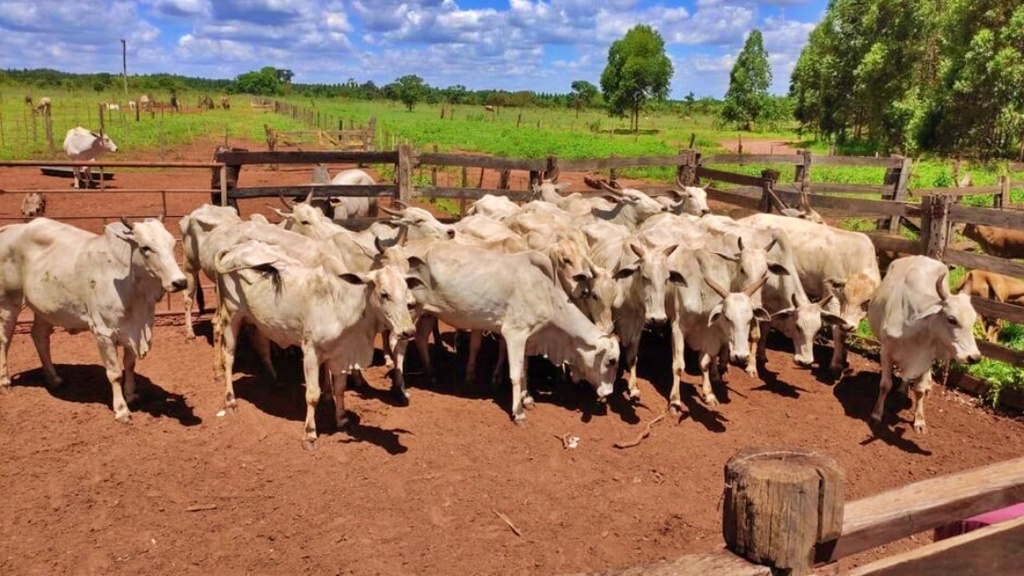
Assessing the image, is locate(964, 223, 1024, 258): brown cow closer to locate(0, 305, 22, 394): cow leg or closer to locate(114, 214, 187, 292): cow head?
locate(114, 214, 187, 292): cow head

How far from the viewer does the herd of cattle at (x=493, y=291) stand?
23.3 ft

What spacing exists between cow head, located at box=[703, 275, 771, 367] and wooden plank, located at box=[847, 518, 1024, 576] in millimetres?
4887

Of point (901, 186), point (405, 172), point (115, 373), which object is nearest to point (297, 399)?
point (115, 373)

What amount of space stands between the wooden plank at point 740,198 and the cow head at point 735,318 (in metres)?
5.85

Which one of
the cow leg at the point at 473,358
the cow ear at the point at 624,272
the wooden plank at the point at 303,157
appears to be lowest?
the cow leg at the point at 473,358

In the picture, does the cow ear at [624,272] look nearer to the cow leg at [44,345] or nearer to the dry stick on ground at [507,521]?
the dry stick on ground at [507,521]

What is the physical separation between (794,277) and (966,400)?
239 cm

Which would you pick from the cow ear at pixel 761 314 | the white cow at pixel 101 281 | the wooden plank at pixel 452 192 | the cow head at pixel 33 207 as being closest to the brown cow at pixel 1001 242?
the cow ear at pixel 761 314

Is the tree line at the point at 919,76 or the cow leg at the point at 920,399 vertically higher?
the tree line at the point at 919,76

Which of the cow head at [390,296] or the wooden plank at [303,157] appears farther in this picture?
the wooden plank at [303,157]

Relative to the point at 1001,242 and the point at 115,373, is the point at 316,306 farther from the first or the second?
the point at 1001,242

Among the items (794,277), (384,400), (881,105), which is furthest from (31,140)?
(881,105)

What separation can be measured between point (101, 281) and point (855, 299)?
842 centimetres

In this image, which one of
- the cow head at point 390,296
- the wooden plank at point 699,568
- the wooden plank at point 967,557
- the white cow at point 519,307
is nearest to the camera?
the wooden plank at point 699,568
